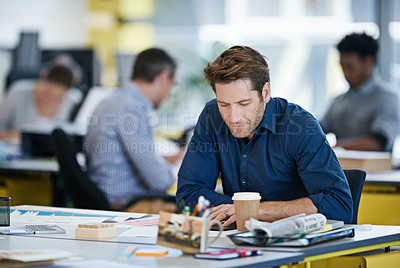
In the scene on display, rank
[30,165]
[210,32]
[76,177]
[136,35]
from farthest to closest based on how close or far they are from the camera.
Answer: [136,35]
[210,32]
[30,165]
[76,177]

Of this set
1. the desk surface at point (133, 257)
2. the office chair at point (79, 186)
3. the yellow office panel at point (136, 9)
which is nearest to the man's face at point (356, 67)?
the office chair at point (79, 186)

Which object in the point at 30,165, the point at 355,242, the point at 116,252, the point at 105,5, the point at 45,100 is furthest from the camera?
the point at 105,5

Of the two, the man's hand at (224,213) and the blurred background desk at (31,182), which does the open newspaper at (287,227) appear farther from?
the blurred background desk at (31,182)

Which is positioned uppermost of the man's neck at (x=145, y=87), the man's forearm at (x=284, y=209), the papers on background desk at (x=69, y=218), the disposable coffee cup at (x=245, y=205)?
the man's neck at (x=145, y=87)

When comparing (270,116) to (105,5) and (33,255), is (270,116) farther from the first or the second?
(105,5)

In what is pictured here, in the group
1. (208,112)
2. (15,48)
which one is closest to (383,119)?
(208,112)

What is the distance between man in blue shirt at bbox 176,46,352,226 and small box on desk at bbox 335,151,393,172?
126cm

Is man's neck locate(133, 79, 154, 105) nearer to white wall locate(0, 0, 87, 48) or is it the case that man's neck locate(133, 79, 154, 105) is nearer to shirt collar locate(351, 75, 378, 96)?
shirt collar locate(351, 75, 378, 96)

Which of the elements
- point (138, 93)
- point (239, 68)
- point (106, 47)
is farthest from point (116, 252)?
point (106, 47)

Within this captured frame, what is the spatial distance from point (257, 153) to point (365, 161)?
1499 mm

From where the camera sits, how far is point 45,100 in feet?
17.8

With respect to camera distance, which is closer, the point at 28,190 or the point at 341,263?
the point at 341,263

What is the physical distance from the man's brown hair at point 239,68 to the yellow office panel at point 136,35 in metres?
5.47

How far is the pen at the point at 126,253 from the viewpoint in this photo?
159 centimetres
